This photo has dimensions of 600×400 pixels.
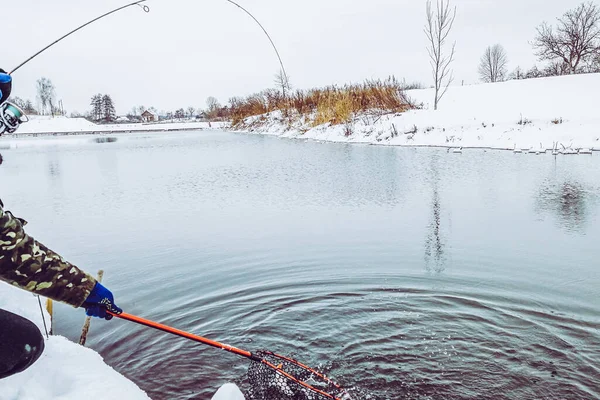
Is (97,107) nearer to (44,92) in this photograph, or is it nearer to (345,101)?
(44,92)

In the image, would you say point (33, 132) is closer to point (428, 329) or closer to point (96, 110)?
point (96, 110)

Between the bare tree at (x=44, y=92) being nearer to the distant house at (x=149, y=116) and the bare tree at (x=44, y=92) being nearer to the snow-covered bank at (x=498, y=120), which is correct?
the distant house at (x=149, y=116)

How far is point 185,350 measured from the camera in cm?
454

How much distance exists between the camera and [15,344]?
2176 millimetres

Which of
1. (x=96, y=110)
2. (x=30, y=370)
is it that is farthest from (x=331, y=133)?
(x=96, y=110)

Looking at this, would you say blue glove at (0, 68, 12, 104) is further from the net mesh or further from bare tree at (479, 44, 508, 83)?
bare tree at (479, 44, 508, 83)

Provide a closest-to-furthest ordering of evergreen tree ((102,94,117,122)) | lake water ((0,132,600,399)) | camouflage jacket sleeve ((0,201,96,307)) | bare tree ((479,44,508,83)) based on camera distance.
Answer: camouflage jacket sleeve ((0,201,96,307)) → lake water ((0,132,600,399)) → bare tree ((479,44,508,83)) → evergreen tree ((102,94,117,122))

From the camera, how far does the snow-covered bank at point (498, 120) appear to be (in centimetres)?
2058

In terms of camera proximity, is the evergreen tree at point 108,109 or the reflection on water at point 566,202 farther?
the evergreen tree at point 108,109

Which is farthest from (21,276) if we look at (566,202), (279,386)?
(566,202)

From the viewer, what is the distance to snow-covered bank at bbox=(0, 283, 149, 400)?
2637mm

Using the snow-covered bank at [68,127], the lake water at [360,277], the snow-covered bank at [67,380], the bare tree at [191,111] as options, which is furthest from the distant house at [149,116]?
the snow-covered bank at [67,380]

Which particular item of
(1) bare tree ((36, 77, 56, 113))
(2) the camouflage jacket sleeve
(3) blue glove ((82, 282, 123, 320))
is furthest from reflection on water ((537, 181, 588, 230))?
(1) bare tree ((36, 77, 56, 113))

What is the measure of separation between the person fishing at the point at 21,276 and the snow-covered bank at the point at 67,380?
0.51m
